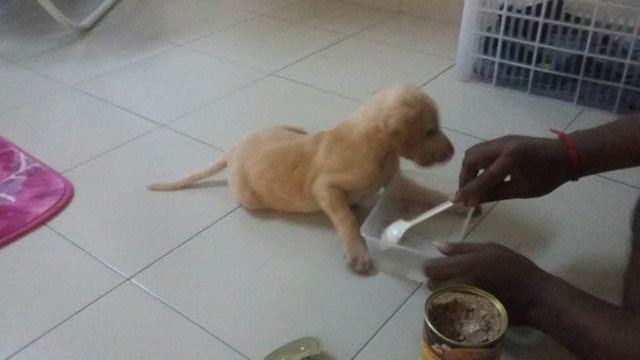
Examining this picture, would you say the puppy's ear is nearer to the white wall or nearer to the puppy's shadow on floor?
the puppy's shadow on floor

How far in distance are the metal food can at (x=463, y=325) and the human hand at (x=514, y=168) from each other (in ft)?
0.59

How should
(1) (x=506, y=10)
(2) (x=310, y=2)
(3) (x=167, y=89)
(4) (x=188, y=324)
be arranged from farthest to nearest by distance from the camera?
(2) (x=310, y=2), (3) (x=167, y=89), (1) (x=506, y=10), (4) (x=188, y=324)

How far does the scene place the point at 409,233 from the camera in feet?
3.05

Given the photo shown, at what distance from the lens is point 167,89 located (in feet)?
4.62

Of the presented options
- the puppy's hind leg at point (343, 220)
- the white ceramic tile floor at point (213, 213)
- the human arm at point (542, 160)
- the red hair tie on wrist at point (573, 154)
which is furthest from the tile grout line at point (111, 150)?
the red hair tie on wrist at point (573, 154)

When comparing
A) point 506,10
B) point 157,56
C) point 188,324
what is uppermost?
point 506,10

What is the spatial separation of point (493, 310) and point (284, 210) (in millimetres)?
419

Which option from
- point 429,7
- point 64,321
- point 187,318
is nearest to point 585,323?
point 187,318

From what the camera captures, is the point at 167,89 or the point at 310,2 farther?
the point at 310,2

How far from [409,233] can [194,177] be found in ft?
1.24

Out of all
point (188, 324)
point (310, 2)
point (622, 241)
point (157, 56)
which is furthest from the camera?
point (310, 2)

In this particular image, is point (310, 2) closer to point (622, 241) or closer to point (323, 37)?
point (323, 37)

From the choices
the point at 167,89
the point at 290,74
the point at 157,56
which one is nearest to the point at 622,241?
the point at 290,74

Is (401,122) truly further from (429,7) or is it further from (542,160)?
(429,7)
